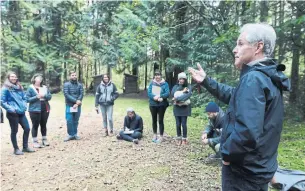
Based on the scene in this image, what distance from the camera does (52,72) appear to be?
2342 centimetres

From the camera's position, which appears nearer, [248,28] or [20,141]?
[248,28]

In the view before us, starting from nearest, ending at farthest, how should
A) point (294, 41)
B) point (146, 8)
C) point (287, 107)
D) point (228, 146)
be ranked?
point (228, 146), point (294, 41), point (287, 107), point (146, 8)

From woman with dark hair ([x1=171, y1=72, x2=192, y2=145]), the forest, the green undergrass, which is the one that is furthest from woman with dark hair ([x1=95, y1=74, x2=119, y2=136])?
the forest

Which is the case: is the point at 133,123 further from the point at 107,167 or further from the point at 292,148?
the point at 292,148

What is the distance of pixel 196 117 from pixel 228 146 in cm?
1020

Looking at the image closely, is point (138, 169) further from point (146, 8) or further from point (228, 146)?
point (146, 8)

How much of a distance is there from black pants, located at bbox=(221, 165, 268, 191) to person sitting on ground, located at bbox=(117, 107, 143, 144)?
18.6ft

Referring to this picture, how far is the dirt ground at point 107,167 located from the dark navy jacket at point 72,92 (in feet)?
3.78

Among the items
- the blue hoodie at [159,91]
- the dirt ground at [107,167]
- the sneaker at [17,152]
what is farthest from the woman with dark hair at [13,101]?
the blue hoodie at [159,91]

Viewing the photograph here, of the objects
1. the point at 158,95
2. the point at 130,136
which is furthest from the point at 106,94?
the point at 158,95

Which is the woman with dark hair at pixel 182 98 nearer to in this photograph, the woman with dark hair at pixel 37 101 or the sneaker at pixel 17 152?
the woman with dark hair at pixel 37 101

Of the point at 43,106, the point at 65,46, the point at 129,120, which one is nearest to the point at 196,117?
the point at 129,120

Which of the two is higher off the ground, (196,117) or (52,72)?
(52,72)

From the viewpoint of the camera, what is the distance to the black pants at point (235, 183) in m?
1.85
